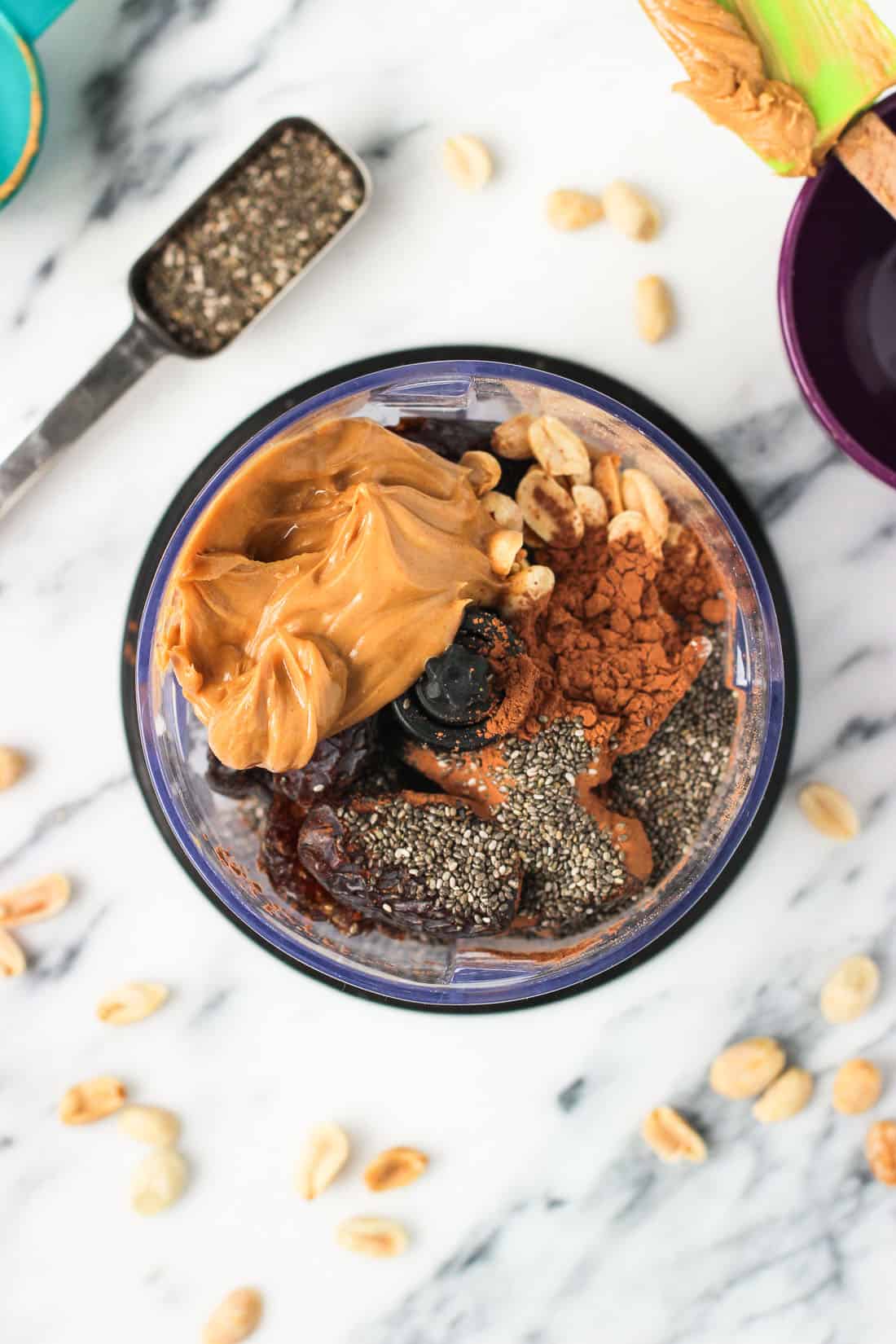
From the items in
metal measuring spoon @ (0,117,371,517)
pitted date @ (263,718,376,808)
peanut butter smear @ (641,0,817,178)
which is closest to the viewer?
peanut butter smear @ (641,0,817,178)

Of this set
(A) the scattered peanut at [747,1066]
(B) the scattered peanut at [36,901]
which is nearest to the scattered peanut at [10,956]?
(B) the scattered peanut at [36,901]

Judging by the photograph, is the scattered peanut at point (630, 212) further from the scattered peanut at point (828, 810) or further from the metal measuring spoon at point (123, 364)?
the scattered peanut at point (828, 810)

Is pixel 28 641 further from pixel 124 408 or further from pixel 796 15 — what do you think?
pixel 796 15

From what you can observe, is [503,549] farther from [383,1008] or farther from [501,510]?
[383,1008]

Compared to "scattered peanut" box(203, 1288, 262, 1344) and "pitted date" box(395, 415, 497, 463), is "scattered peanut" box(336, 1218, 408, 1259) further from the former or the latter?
"pitted date" box(395, 415, 497, 463)

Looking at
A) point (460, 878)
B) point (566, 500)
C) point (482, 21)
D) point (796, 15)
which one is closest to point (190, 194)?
point (482, 21)

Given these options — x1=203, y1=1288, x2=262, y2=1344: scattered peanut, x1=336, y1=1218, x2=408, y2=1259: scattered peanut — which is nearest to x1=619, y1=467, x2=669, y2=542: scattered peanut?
x1=336, y1=1218, x2=408, y2=1259: scattered peanut

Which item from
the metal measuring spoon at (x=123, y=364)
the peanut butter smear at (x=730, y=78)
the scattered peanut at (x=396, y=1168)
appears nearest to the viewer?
the peanut butter smear at (x=730, y=78)
